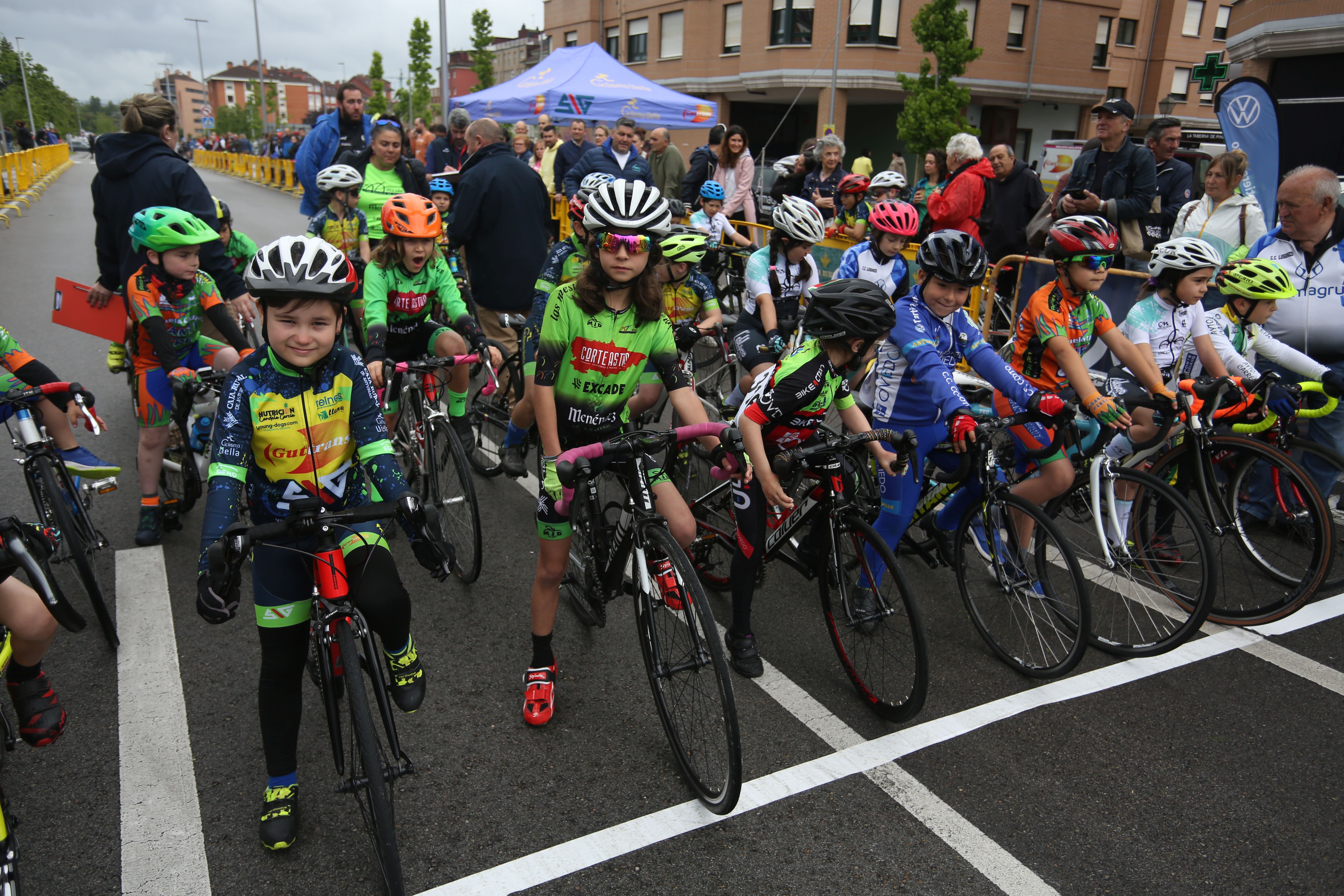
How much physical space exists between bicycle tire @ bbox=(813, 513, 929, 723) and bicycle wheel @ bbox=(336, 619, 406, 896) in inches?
81.8

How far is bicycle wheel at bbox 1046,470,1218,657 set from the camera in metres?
4.10

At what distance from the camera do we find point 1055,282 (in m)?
4.72

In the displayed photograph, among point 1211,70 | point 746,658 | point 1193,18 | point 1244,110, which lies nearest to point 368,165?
point 746,658

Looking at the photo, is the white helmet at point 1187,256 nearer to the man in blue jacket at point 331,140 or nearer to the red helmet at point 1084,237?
the red helmet at point 1084,237

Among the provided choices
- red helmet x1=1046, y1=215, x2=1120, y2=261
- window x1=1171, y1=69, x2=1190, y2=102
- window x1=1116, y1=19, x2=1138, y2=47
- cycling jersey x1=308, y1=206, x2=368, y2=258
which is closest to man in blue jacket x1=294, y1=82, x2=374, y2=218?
cycling jersey x1=308, y1=206, x2=368, y2=258

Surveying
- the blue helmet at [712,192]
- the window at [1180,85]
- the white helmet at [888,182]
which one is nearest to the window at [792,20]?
the window at [1180,85]

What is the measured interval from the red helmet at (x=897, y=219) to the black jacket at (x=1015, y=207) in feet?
12.7

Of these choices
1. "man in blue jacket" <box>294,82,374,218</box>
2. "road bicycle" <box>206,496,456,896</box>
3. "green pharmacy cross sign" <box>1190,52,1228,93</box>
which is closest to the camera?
"road bicycle" <box>206,496,456,896</box>

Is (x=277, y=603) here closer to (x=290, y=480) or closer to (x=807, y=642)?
(x=290, y=480)

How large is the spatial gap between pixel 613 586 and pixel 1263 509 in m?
4.41

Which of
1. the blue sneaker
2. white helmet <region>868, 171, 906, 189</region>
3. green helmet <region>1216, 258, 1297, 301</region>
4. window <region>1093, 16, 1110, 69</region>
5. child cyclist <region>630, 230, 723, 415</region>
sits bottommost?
the blue sneaker

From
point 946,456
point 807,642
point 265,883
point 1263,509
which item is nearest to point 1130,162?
point 1263,509

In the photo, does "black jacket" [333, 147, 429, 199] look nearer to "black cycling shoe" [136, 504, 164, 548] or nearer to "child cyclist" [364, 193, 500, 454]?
"child cyclist" [364, 193, 500, 454]

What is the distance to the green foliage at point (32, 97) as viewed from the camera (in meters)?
29.2
